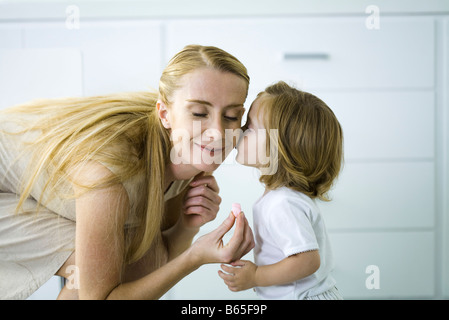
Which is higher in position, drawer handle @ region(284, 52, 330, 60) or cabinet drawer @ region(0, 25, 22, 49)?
cabinet drawer @ region(0, 25, 22, 49)

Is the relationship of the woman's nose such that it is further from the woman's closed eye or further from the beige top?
the beige top

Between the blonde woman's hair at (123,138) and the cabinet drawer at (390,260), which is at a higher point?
the blonde woman's hair at (123,138)

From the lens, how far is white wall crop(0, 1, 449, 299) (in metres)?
0.90

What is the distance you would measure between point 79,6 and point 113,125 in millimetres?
343

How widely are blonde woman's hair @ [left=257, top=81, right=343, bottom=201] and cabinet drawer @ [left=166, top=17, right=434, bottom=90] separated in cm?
11

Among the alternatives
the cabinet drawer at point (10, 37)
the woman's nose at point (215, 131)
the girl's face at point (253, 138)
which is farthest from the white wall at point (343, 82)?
the woman's nose at point (215, 131)

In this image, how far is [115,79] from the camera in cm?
92

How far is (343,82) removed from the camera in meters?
0.92

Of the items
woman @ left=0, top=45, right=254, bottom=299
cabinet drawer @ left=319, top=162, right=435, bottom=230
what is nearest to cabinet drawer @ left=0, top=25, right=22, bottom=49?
woman @ left=0, top=45, right=254, bottom=299

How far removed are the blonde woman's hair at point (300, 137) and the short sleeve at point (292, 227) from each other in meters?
0.06

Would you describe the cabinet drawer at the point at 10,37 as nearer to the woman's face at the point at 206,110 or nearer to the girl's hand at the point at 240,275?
the woman's face at the point at 206,110

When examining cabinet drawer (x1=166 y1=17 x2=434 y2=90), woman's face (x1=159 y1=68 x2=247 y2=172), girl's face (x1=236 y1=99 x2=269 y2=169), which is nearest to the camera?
woman's face (x1=159 y1=68 x2=247 y2=172)

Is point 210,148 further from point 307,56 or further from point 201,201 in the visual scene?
point 307,56

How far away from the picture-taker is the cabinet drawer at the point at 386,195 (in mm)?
910
